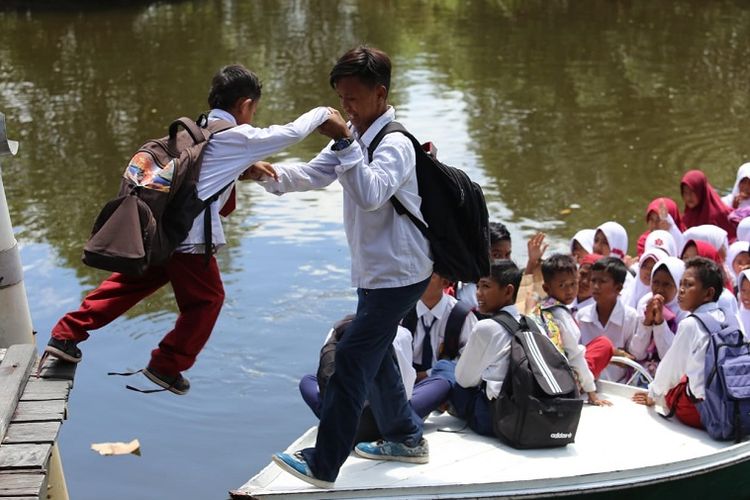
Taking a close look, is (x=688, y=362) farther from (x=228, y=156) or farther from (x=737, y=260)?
(x=228, y=156)

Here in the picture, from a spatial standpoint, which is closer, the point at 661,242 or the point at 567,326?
the point at 567,326

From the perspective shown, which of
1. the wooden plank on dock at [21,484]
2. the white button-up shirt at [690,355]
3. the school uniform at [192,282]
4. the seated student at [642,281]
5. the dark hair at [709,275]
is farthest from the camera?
the seated student at [642,281]

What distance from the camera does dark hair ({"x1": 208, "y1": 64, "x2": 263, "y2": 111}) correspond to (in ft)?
14.3

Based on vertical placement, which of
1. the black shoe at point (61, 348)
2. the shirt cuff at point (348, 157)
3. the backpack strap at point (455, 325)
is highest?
the shirt cuff at point (348, 157)

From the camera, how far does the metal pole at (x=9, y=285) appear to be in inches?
175

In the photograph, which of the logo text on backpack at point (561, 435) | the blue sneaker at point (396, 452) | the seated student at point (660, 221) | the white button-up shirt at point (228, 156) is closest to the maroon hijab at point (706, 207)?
the seated student at point (660, 221)

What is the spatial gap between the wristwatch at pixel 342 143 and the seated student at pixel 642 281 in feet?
10.7

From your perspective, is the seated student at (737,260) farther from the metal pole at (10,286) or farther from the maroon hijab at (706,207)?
the metal pole at (10,286)

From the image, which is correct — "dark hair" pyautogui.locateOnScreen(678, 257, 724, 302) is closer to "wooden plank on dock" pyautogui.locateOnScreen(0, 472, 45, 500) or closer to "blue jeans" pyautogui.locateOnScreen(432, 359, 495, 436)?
"blue jeans" pyautogui.locateOnScreen(432, 359, 495, 436)

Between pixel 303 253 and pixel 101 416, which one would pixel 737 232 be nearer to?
pixel 303 253

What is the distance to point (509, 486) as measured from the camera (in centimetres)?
484

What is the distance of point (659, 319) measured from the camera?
19.9 ft

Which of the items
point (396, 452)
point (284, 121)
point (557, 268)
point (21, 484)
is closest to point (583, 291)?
point (557, 268)

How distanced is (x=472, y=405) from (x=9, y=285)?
6.85 ft
